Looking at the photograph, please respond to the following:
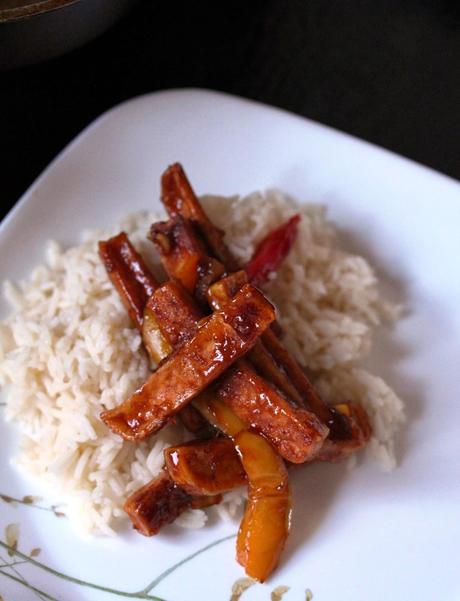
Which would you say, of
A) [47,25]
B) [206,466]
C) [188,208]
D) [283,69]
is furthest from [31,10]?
[283,69]

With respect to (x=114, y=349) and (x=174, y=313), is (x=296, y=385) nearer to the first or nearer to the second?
(x=174, y=313)

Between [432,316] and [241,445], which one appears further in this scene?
[432,316]

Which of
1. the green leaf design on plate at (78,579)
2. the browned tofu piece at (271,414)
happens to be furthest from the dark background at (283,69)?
the green leaf design on plate at (78,579)

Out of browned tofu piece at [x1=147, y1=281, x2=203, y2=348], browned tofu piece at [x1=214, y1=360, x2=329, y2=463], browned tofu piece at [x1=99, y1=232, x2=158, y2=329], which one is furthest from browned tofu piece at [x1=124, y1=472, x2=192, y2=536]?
browned tofu piece at [x1=99, y1=232, x2=158, y2=329]

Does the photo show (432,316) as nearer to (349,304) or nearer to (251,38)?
(349,304)

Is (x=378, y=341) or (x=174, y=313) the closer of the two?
(x=174, y=313)

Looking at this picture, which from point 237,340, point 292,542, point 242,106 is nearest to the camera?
point 237,340

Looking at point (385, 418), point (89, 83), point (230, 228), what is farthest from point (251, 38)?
point (385, 418)

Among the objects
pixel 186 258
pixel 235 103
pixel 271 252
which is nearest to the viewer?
pixel 186 258
